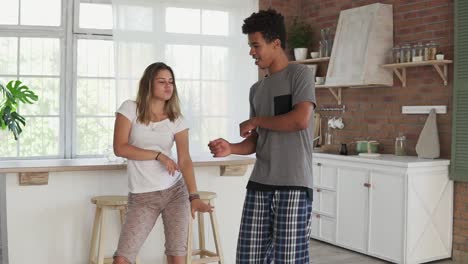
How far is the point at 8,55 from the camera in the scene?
5602mm

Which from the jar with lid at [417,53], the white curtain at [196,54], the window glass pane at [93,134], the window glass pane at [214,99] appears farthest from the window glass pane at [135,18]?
the jar with lid at [417,53]

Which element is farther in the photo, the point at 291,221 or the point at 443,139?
the point at 443,139

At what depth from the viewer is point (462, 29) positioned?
4395mm

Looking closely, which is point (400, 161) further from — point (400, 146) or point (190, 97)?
point (190, 97)

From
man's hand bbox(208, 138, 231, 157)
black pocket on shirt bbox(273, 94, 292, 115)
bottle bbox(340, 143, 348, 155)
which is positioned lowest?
bottle bbox(340, 143, 348, 155)

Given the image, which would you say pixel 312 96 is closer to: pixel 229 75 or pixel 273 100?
pixel 273 100

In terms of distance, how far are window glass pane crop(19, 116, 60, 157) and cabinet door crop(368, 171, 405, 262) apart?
3.32 metres

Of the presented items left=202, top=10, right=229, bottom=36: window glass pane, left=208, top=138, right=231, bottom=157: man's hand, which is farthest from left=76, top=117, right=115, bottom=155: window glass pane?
left=208, top=138, right=231, bottom=157: man's hand

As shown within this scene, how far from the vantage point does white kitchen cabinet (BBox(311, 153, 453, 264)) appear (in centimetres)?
435

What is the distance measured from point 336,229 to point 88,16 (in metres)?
3.41

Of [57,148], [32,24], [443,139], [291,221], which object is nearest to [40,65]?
[32,24]

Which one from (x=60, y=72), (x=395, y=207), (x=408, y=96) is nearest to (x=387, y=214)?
(x=395, y=207)

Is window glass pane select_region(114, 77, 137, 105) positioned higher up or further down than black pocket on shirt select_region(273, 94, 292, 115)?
higher up

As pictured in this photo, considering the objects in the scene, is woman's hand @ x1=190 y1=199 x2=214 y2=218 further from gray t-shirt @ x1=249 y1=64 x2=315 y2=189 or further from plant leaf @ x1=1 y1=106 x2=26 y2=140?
plant leaf @ x1=1 y1=106 x2=26 y2=140
